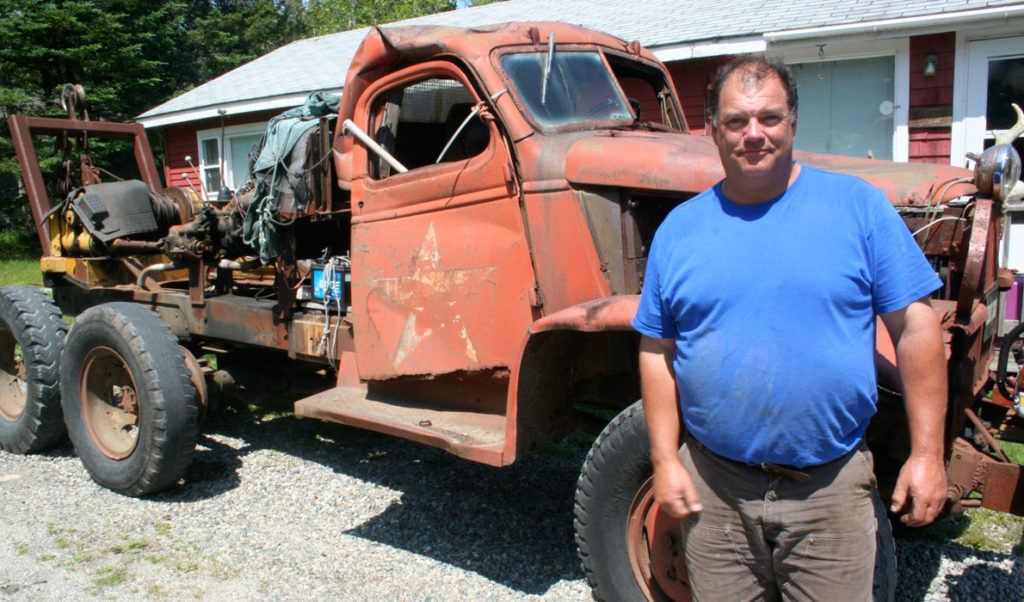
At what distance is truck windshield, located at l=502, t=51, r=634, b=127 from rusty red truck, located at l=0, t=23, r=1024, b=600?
0.04 feet

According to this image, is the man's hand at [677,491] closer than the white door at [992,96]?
Yes

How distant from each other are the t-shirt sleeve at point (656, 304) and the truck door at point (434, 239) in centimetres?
140

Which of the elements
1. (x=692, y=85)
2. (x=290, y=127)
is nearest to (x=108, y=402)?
(x=290, y=127)

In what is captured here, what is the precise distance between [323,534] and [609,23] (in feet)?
30.5

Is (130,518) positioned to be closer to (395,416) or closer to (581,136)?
(395,416)

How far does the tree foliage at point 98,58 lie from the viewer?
19.2 meters

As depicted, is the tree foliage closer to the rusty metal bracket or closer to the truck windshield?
the truck windshield

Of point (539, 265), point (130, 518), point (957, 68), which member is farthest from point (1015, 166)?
point (957, 68)

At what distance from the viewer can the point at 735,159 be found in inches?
78.3

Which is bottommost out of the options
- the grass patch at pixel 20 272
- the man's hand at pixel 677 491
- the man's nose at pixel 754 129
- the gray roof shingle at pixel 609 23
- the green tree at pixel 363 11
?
the grass patch at pixel 20 272

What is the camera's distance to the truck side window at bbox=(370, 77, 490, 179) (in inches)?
163

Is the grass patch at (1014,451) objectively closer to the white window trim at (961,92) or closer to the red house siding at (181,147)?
the white window trim at (961,92)

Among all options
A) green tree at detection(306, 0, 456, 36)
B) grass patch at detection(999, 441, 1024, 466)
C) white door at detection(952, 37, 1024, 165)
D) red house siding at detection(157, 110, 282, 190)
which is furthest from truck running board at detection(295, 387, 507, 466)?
green tree at detection(306, 0, 456, 36)

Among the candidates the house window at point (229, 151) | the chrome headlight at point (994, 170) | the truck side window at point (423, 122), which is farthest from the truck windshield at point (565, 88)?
the house window at point (229, 151)
